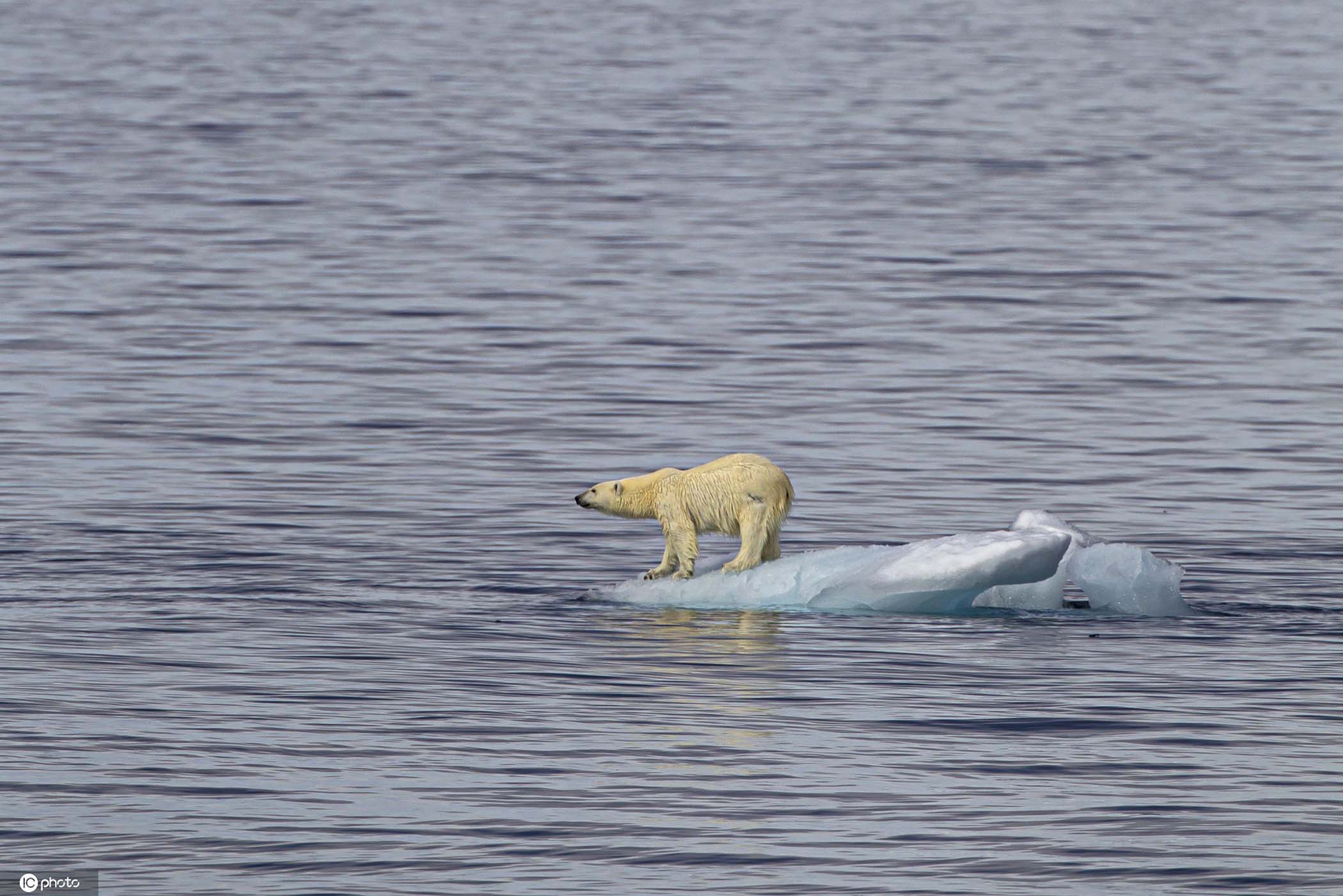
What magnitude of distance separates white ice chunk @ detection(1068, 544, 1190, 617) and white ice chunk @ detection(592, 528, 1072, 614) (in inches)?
11.1

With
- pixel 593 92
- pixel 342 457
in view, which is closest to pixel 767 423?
pixel 342 457

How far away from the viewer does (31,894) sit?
12547 mm

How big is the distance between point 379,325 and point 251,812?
74.8 feet

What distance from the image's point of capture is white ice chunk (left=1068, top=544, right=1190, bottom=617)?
18953 millimetres

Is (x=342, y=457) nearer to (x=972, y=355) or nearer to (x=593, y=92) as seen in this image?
(x=972, y=355)

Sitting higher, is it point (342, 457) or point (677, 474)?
point (677, 474)

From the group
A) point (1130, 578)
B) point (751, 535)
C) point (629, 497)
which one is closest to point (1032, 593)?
point (1130, 578)

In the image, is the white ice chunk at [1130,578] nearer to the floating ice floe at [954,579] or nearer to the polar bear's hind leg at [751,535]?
the floating ice floe at [954,579]

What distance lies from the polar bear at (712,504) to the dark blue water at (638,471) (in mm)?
695

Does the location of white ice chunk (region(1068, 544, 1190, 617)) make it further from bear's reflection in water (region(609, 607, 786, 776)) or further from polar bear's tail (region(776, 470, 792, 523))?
bear's reflection in water (region(609, 607, 786, 776))

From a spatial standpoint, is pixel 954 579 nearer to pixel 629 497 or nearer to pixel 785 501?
pixel 785 501

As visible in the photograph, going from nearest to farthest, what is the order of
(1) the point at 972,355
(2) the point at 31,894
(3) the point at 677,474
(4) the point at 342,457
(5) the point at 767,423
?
(2) the point at 31,894
(3) the point at 677,474
(4) the point at 342,457
(5) the point at 767,423
(1) the point at 972,355

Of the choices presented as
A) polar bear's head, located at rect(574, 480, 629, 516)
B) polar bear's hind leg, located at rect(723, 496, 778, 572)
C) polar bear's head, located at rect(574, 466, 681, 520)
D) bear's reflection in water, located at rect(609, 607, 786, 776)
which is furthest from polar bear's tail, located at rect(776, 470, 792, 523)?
polar bear's head, located at rect(574, 480, 629, 516)

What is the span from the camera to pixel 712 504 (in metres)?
19.5
